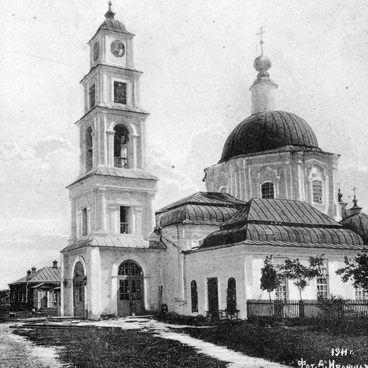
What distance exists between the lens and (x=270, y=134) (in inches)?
1534

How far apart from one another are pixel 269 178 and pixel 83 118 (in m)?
11.8

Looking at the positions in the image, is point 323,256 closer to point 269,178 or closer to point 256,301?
point 256,301

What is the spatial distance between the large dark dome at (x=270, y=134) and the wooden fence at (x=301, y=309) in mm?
14685

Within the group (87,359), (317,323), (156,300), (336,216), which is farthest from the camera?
A: (336,216)

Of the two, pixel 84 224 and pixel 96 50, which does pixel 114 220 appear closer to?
pixel 84 224

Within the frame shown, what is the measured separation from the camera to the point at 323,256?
28984mm

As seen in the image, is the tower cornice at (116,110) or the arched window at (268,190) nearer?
the tower cornice at (116,110)

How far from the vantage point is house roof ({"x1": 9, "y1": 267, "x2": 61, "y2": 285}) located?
5380cm

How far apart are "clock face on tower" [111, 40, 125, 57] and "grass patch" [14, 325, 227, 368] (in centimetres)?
1681

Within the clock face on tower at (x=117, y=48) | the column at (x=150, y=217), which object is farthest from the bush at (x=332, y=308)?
the clock face on tower at (x=117, y=48)

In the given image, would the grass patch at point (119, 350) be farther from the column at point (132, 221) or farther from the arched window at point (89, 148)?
the arched window at point (89, 148)

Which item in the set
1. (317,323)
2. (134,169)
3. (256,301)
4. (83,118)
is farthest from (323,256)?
(83,118)

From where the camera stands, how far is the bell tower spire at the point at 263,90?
42281 millimetres

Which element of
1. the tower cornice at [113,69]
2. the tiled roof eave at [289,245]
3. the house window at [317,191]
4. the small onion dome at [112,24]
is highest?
the small onion dome at [112,24]
